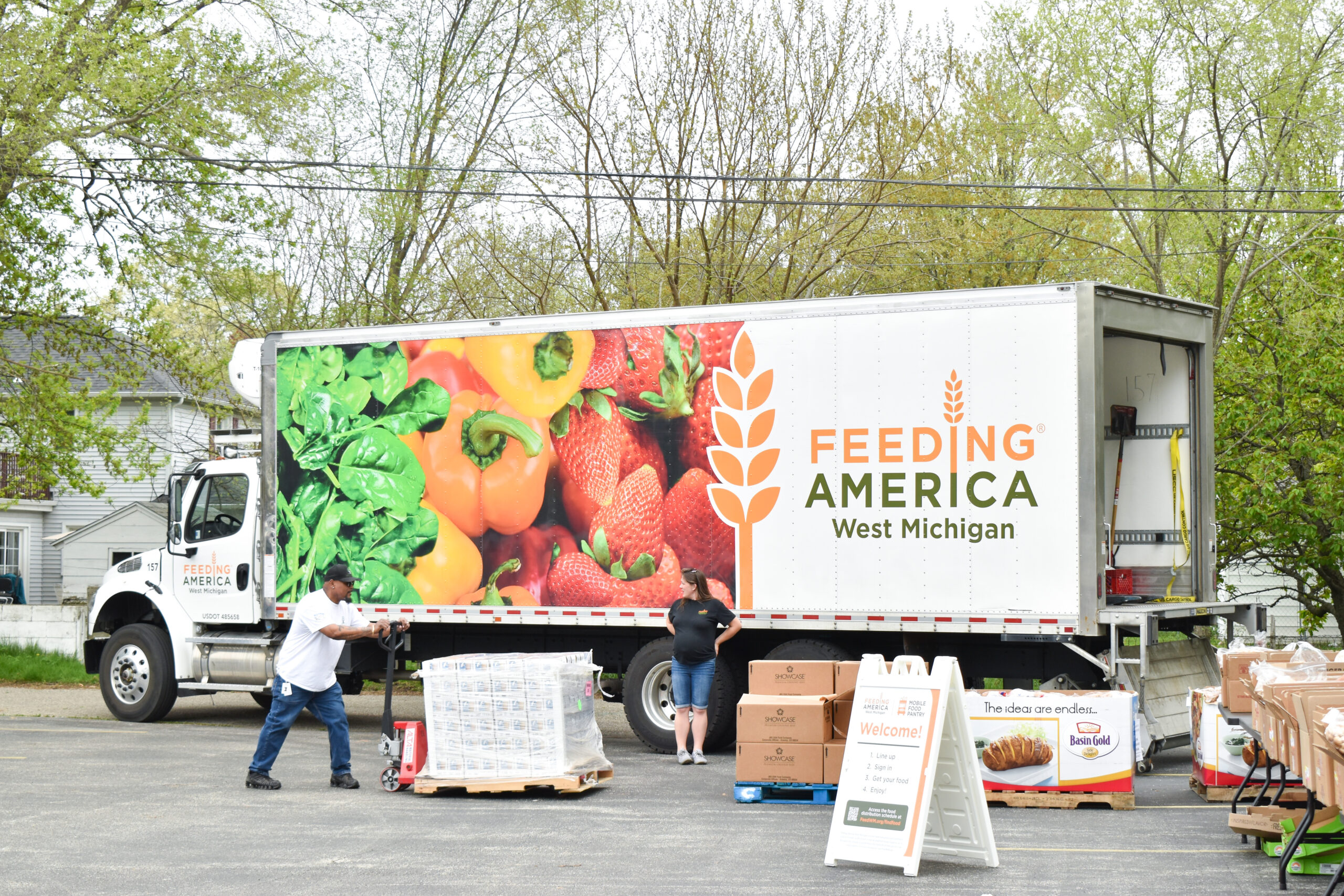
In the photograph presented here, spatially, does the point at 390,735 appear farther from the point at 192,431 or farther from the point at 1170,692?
the point at 192,431

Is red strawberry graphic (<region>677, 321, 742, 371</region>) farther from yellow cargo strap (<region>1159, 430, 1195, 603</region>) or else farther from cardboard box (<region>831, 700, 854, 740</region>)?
yellow cargo strap (<region>1159, 430, 1195, 603</region>)

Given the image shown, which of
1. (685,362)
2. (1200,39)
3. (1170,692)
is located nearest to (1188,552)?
(1170,692)

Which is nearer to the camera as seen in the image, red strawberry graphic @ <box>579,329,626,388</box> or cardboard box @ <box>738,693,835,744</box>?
cardboard box @ <box>738,693,835,744</box>

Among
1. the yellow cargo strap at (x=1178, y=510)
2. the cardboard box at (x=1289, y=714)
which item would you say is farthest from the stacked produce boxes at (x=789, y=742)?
the yellow cargo strap at (x=1178, y=510)

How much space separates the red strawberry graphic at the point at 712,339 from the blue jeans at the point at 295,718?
13.5 ft

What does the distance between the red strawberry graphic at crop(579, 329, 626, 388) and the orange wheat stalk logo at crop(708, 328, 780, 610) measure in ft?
3.04

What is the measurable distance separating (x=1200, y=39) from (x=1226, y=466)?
598 centimetres

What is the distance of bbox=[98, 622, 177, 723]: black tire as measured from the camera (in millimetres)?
14562

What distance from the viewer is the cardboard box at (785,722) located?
9.91m

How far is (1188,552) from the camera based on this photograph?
11.8 meters

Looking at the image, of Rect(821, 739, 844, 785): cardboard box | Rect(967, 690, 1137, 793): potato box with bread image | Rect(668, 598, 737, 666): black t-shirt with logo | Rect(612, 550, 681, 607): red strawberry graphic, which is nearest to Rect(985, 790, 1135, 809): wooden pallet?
Rect(967, 690, 1137, 793): potato box with bread image

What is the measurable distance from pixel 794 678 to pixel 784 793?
2.79 feet

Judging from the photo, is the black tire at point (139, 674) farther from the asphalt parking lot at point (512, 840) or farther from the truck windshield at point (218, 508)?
the asphalt parking lot at point (512, 840)

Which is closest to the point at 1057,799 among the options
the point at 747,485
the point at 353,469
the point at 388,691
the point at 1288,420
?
the point at 747,485
